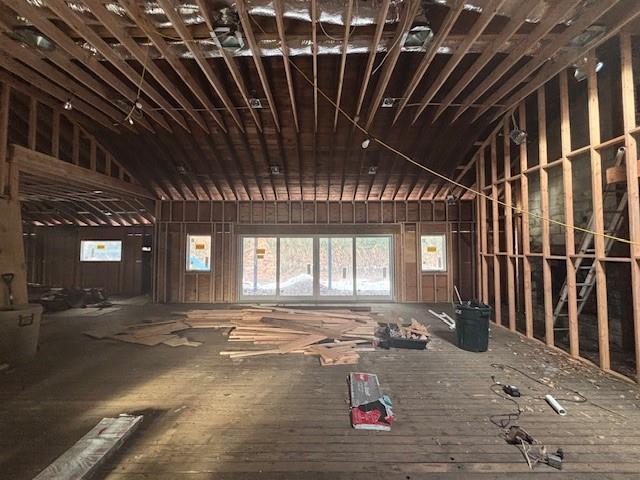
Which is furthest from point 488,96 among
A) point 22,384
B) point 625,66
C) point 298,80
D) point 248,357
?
point 22,384

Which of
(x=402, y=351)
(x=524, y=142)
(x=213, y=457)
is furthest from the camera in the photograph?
(x=524, y=142)

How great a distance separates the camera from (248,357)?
4676 mm

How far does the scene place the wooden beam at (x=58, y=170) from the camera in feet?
16.3

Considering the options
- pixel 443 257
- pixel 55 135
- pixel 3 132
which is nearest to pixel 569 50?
pixel 443 257

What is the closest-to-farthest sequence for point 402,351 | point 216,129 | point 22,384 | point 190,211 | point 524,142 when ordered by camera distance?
point 22,384, point 402,351, point 524,142, point 216,129, point 190,211

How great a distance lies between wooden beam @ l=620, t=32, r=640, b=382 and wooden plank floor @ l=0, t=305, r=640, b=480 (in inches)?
38.1

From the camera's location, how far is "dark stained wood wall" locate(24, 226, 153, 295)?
11.5 metres

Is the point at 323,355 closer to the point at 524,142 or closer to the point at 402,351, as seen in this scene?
the point at 402,351

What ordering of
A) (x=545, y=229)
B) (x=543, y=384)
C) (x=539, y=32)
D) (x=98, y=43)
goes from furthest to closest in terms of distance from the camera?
(x=545, y=229) < (x=543, y=384) < (x=98, y=43) < (x=539, y=32)

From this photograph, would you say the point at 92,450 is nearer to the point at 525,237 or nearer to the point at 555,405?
the point at 555,405

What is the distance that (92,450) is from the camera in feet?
7.68

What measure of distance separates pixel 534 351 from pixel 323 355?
3.51 meters

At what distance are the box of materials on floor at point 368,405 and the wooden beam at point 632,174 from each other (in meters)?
3.23

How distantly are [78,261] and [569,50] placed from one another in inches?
607
